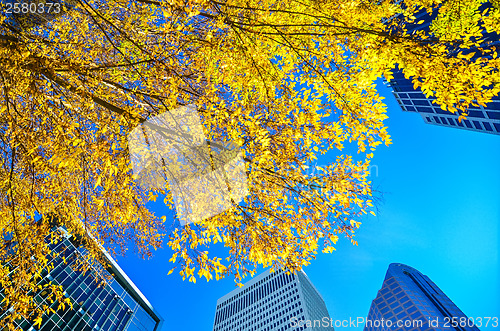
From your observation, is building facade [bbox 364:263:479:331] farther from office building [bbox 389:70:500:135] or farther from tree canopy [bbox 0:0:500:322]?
tree canopy [bbox 0:0:500:322]

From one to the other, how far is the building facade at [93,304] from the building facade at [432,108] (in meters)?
60.7

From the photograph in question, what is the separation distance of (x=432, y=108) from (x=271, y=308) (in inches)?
3360

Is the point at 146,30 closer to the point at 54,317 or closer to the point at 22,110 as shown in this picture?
the point at 22,110

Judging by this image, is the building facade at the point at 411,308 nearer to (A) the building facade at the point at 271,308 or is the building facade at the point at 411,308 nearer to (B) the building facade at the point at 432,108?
(A) the building facade at the point at 271,308

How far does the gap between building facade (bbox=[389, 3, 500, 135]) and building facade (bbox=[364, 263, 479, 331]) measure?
63.8 m

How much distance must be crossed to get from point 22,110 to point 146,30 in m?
3.06

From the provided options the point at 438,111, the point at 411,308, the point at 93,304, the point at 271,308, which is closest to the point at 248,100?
the point at 93,304

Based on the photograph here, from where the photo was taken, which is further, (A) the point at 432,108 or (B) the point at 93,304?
(A) the point at 432,108

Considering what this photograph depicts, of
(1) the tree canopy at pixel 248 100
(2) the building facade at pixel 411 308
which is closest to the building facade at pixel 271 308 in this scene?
(2) the building facade at pixel 411 308

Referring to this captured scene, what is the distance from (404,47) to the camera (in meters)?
3.58

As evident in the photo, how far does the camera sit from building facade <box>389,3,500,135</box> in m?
44.1

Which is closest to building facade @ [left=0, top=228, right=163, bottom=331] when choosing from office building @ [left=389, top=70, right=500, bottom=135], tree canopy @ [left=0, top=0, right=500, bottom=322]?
tree canopy @ [left=0, top=0, right=500, bottom=322]

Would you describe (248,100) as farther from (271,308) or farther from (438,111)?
(271,308)

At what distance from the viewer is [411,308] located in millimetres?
85562
